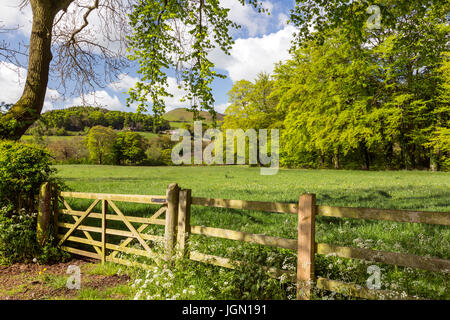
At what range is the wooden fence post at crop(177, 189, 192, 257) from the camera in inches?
210

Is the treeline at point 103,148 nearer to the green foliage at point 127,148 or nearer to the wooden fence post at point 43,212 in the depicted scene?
the green foliage at point 127,148

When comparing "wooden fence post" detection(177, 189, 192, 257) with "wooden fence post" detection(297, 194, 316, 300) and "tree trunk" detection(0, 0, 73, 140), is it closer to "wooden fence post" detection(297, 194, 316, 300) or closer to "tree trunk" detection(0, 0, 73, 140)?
"wooden fence post" detection(297, 194, 316, 300)

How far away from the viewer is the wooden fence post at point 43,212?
7.21 m

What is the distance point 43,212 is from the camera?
725 cm

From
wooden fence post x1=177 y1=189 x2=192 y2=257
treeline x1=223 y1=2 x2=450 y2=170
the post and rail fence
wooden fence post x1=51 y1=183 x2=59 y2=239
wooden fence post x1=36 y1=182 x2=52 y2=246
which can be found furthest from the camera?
treeline x1=223 y1=2 x2=450 y2=170

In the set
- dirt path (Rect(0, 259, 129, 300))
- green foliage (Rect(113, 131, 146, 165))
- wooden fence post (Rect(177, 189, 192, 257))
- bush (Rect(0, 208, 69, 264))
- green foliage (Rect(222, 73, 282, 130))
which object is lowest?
dirt path (Rect(0, 259, 129, 300))

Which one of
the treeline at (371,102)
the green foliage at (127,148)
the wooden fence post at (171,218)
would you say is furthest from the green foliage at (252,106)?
the wooden fence post at (171,218)

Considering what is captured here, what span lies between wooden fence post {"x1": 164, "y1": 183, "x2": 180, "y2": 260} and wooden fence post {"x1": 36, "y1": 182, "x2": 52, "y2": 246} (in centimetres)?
369

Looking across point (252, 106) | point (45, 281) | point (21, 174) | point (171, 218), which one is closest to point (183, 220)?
point (171, 218)

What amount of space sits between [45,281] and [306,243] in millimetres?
5190

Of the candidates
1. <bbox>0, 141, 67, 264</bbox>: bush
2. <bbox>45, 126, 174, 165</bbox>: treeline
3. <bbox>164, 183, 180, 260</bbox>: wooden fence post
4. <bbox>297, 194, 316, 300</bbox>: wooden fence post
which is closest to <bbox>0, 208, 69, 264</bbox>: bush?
<bbox>0, 141, 67, 264</bbox>: bush

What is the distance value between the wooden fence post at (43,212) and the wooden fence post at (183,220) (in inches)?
155

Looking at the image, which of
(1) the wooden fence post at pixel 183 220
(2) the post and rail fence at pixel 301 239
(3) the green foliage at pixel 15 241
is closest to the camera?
(2) the post and rail fence at pixel 301 239

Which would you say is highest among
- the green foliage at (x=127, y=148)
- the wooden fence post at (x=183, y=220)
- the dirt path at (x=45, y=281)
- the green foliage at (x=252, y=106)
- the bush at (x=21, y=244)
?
the green foliage at (x=252, y=106)
